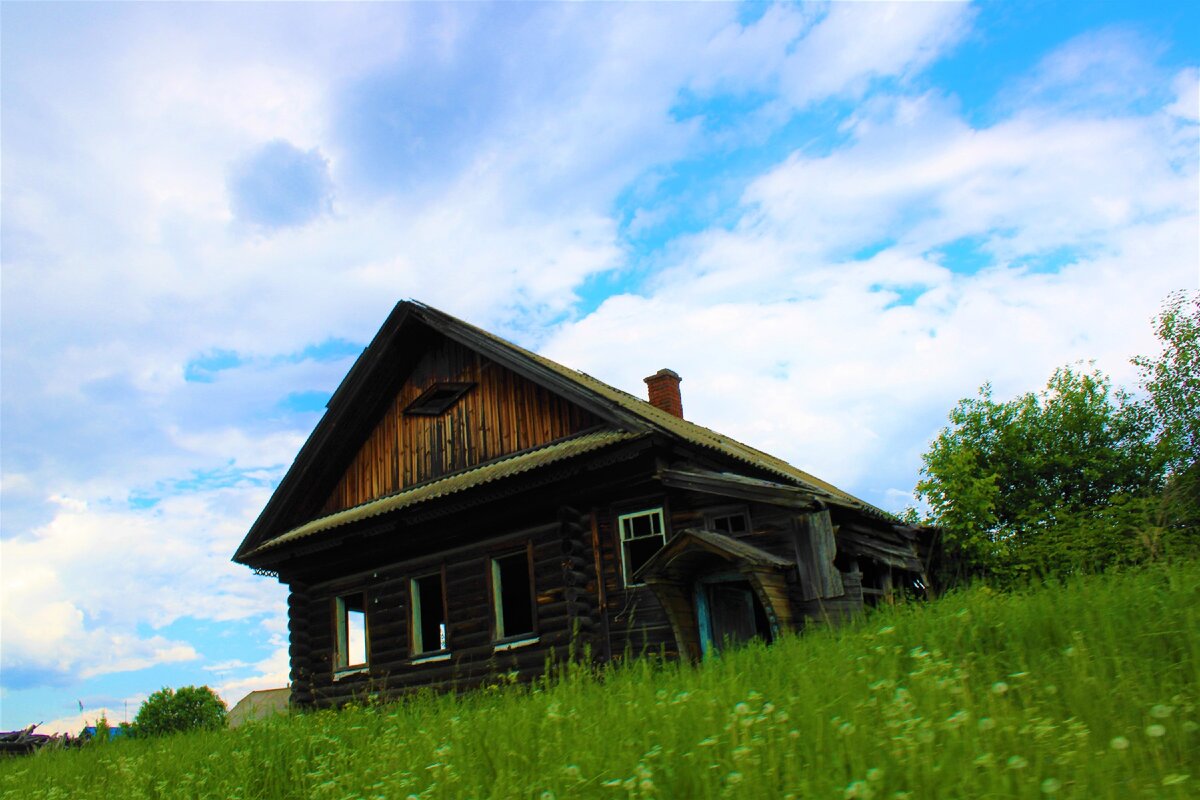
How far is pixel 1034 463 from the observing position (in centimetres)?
3588

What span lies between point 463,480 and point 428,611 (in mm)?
6409

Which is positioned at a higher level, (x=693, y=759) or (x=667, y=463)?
(x=667, y=463)

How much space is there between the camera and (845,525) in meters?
14.7

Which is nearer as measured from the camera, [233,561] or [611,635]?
[611,635]

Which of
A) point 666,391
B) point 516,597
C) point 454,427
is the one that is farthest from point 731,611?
point 516,597

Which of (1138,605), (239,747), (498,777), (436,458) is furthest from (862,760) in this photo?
(436,458)

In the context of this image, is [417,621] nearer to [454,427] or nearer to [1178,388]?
[454,427]

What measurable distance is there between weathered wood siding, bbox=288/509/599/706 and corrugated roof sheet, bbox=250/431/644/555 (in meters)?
1.09

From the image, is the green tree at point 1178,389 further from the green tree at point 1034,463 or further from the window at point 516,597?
the window at point 516,597

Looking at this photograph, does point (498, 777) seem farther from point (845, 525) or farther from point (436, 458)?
point (436, 458)

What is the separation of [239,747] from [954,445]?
3553 cm

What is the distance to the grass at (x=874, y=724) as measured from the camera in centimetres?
359

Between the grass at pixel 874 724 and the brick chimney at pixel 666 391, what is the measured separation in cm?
1323

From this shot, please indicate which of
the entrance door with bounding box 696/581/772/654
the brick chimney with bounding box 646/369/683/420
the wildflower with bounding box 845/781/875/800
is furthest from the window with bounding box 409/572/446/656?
the wildflower with bounding box 845/781/875/800
